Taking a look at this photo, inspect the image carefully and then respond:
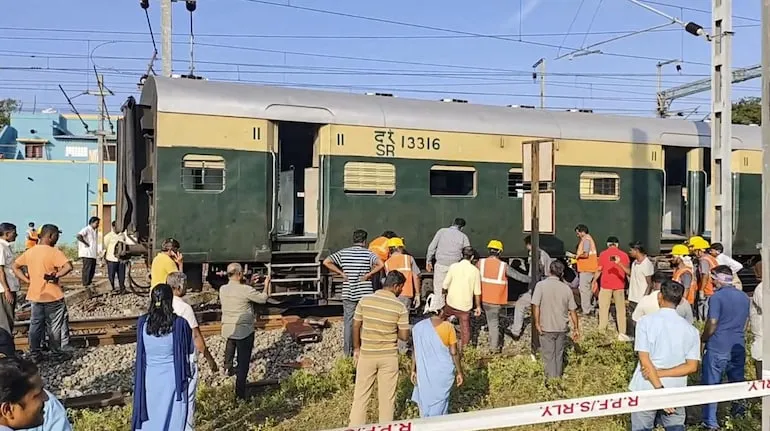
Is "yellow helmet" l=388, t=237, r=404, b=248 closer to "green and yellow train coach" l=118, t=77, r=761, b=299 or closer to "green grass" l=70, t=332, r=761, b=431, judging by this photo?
"green and yellow train coach" l=118, t=77, r=761, b=299

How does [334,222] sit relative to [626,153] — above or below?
below

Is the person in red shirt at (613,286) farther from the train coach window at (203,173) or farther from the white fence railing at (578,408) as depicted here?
the train coach window at (203,173)

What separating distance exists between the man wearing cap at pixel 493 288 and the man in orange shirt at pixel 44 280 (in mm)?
5018

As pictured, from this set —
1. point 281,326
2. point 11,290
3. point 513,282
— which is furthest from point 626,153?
point 11,290

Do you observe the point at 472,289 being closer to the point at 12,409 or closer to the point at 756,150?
the point at 12,409

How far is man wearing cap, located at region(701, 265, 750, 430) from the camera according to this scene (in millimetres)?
6148

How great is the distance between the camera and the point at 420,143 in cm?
1114

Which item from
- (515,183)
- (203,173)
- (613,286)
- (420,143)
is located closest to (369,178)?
(420,143)

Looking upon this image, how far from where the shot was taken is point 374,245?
968 cm

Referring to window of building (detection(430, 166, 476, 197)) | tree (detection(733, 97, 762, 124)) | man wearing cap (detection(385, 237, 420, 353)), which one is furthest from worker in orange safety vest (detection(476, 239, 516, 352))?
tree (detection(733, 97, 762, 124))

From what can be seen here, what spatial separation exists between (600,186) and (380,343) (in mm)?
7964

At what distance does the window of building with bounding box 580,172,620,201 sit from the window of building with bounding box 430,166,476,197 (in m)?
2.11

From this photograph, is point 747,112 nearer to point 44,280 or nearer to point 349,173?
point 349,173

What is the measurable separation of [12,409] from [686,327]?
421 cm
